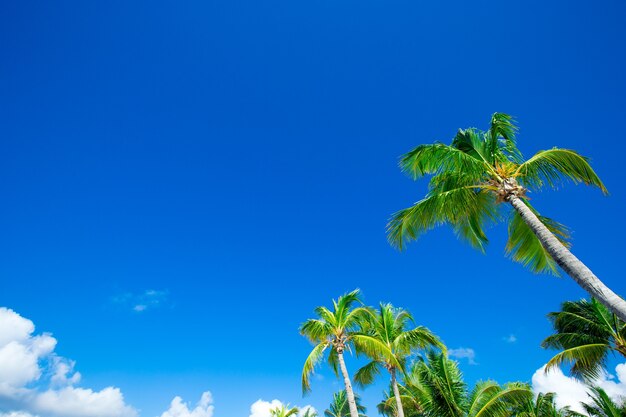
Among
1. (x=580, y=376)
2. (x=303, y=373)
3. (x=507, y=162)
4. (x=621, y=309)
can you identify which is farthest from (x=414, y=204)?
Answer: (x=580, y=376)

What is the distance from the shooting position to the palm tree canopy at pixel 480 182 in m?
10.6

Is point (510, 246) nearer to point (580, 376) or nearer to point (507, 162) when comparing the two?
point (507, 162)

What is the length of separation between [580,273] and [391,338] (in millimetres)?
14511

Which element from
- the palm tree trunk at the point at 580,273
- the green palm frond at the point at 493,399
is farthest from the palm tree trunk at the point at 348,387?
the palm tree trunk at the point at 580,273

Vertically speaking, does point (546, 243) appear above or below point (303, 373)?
below

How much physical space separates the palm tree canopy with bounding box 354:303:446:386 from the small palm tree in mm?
1581

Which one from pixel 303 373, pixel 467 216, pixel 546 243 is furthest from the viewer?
pixel 303 373

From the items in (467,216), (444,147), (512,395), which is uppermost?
(444,147)

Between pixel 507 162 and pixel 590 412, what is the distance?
1871 centimetres

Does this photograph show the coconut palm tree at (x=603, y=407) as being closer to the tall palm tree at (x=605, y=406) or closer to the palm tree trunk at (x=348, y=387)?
the tall palm tree at (x=605, y=406)

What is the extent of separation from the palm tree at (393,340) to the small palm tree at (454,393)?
1422 mm

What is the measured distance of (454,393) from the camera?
66.8ft

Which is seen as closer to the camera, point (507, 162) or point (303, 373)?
point (507, 162)

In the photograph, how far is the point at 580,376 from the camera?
20.0 m
